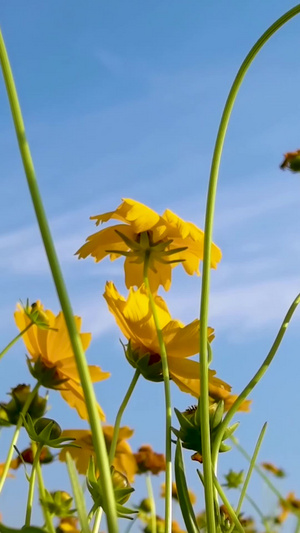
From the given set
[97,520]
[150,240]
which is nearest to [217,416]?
[97,520]

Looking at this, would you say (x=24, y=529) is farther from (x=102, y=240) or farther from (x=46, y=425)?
(x=102, y=240)

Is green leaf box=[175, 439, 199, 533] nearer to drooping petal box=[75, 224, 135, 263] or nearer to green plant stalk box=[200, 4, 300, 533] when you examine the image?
green plant stalk box=[200, 4, 300, 533]

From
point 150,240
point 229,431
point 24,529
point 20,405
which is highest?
point 150,240

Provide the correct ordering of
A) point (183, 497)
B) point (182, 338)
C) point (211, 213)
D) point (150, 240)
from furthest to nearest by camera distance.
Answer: point (150, 240)
point (182, 338)
point (183, 497)
point (211, 213)

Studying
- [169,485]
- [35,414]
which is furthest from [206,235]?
[35,414]

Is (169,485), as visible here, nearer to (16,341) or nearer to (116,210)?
(16,341)

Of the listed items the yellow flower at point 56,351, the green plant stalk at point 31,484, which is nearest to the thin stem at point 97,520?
the green plant stalk at point 31,484
